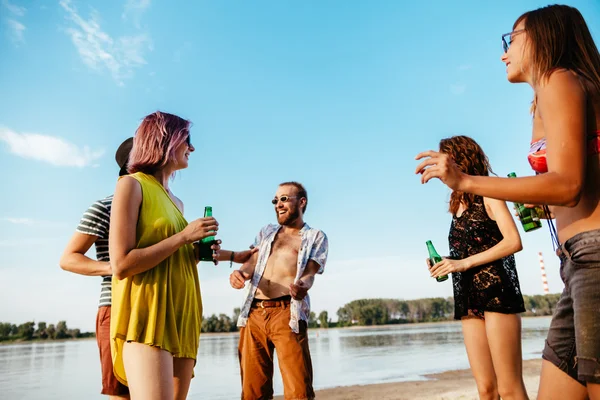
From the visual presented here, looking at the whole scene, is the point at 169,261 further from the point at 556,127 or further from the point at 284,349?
the point at 284,349

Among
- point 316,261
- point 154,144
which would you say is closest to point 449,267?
point 316,261

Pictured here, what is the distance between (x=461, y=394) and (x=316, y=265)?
5931 millimetres

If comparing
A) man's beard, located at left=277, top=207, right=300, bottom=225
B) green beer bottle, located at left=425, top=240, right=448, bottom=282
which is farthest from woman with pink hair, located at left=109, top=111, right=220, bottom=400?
man's beard, located at left=277, top=207, right=300, bottom=225

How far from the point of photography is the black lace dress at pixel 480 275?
319 cm

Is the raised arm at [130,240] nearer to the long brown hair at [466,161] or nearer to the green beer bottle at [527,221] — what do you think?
the long brown hair at [466,161]

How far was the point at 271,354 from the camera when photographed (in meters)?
4.63

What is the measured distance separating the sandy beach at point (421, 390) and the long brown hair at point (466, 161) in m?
6.19

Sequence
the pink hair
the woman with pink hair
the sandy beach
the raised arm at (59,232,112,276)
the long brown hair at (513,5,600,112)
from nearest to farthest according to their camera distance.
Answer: the long brown hair at (513,5,600,112) → the woman with pink hair → the pink hair → the raised arm at (59,232,112,276) → the sandy beach

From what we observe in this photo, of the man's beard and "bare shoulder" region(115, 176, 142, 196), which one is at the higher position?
the man's beard

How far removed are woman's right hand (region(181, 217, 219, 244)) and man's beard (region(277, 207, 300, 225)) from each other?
2612 mm

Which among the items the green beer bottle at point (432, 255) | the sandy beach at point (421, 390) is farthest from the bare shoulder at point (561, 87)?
the sandy beach at point (421, 390)

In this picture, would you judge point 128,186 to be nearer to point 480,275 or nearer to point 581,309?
point 581,309

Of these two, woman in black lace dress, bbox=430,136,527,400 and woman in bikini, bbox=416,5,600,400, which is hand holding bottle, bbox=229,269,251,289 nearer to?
woman in black lace dress, bbox=430,136,527,400

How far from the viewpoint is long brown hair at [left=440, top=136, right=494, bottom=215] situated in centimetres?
367
